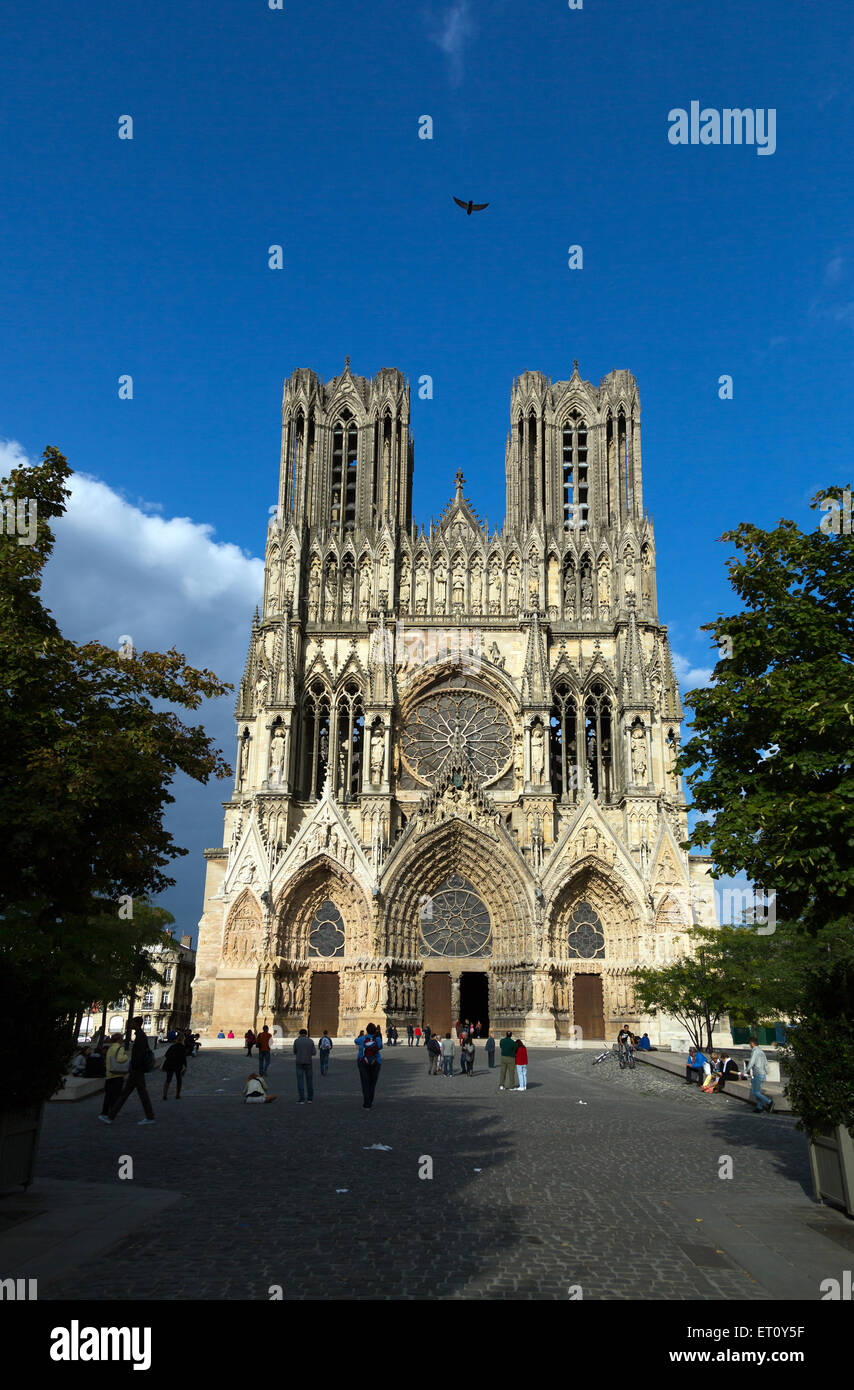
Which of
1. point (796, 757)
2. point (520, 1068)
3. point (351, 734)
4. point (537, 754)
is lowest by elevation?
point (520, 1068)

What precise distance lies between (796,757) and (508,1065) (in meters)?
13.6

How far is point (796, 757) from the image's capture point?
10438 millimetres

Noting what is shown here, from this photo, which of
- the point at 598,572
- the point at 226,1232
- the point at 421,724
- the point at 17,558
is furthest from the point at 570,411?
the point at 226,1232

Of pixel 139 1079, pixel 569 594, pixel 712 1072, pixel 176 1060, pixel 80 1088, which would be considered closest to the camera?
pixel 139 1079

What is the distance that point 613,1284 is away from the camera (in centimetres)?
691

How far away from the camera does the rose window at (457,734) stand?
42.5m

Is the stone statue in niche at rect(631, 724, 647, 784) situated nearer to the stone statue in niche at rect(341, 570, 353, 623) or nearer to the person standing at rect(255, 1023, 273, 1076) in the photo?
the stone statue in niche at rect(341, 570, 353, 623)

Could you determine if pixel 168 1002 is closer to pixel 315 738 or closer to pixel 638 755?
pixel 315 738

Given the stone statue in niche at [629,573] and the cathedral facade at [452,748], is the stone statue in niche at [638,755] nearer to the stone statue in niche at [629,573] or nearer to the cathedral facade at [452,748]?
the cathedral facade at [452,748]

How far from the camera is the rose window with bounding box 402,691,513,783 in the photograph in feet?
139

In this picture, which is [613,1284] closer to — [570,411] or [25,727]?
[25,727]

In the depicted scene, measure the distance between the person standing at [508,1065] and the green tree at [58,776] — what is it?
1069 cm

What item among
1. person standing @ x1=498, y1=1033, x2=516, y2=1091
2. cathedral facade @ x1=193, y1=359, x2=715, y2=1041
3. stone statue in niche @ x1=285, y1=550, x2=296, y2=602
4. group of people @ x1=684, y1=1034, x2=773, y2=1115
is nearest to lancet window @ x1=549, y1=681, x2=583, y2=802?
cathedral facade @ x1=193, y1=359, x2=715, y2=1041

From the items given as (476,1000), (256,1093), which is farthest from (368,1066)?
(476,1000)
